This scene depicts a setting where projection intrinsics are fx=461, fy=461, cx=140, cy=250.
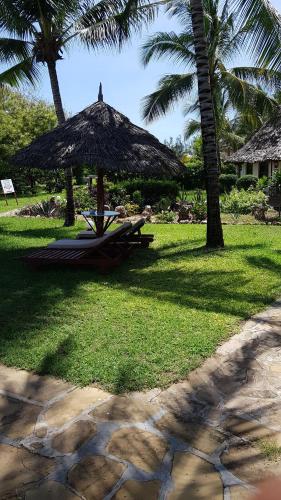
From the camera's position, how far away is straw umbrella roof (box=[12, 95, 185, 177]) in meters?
8.16

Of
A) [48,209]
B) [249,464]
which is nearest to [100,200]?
[249,464]

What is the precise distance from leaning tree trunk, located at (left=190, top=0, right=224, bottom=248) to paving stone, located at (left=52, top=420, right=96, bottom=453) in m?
6.49

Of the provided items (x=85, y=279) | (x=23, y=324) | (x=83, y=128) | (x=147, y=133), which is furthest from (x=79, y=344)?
(x=147, y=133)

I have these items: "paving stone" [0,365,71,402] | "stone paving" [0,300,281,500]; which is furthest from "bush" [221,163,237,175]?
"paving stone" [0,365,71,402]

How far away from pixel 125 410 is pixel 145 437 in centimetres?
36

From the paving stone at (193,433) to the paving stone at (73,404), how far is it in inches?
23.0

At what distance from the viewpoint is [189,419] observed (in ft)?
11.3

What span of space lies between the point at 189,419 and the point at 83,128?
6.38 meters

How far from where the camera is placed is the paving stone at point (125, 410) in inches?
136

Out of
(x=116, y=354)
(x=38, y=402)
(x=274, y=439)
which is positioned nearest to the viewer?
(x=274, y=439)

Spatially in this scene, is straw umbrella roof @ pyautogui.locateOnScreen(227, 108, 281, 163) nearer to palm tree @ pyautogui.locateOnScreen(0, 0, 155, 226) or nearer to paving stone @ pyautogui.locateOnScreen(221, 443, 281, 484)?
palm tree @ pyautogui.locateOnScreen(0, 0, 155, 226)

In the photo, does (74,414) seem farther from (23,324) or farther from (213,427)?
(23,324)

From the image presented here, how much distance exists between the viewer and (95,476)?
2.83m

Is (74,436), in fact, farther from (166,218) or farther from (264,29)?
(166,218)
